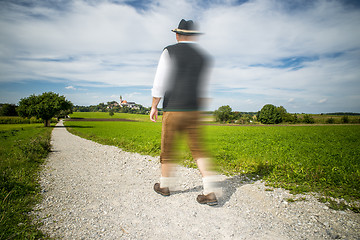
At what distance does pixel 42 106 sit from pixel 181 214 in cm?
4600

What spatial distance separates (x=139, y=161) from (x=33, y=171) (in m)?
2.83

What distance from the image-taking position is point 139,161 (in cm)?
585

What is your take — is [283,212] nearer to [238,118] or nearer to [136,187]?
[136,187]

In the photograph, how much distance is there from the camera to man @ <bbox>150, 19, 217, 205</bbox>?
101 inches

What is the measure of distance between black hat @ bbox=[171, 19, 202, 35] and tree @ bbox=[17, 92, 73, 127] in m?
44.7

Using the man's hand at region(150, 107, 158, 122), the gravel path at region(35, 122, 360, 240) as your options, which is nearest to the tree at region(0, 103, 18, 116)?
the gravel path at region(35, 122, 360, 240)

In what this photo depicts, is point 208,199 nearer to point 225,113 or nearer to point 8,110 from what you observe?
point 8,110

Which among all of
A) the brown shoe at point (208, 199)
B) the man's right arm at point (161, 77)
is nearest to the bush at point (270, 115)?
the brown shoe at point (208, 199)

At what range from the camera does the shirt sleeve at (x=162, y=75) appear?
8.51 ft

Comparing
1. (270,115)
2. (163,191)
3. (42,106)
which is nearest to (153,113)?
(163,191)

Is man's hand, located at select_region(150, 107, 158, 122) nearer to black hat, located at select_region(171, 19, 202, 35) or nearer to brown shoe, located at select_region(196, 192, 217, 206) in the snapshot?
black hat, located at select_region(171, 19, 202, 35)

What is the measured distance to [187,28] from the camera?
8.87 feet

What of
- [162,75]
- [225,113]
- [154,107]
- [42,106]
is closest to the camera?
[162,75]

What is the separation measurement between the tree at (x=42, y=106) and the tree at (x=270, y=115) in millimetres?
65663
